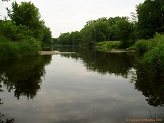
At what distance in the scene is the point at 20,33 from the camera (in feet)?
145

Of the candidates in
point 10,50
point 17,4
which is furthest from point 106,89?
point 17,4

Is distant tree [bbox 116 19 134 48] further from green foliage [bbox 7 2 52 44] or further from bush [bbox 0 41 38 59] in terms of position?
bush [bbox 0 41 38 59]

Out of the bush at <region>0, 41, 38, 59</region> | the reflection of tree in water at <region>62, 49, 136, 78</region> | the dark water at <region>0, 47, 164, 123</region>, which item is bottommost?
the dark water at <region>0, 47, 164, 123</region>

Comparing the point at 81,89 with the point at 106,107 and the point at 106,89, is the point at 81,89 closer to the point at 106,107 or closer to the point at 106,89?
the point at 106,89

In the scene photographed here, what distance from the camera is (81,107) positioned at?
1134 centimetres

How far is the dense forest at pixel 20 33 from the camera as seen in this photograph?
108ft

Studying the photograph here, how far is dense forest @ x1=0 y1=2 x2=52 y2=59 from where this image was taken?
3277cm

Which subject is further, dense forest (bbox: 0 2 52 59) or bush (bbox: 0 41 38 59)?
dense forest (bbox: 0 2 52 59)

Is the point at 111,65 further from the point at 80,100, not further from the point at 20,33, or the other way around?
the point at 20,33

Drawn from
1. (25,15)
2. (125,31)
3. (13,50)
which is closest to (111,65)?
(13,50)

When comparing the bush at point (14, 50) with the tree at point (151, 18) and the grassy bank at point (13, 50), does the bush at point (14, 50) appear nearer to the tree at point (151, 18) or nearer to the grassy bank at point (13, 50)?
the grassy bank at point (13, 50)

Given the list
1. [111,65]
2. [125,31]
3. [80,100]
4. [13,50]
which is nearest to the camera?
[80,100]

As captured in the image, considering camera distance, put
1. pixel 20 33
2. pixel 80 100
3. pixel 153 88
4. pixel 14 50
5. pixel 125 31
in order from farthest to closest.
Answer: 1. pixel 125 31
2. pixel 20 33
3. pixel 14 50
4. pixel 153 88
5. pixel 80 100

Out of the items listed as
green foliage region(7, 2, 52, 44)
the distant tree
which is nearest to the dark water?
green foliage region(7, 2, 52, 44)
